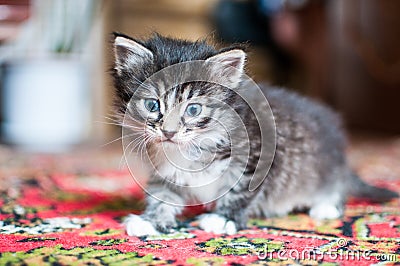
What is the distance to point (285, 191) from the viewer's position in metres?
1.84

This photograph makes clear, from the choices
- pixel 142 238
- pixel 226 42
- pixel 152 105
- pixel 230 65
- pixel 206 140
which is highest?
pixel 226 42

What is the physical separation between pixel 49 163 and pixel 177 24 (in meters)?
3.19

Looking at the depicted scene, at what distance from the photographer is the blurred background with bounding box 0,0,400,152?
13.7 ft

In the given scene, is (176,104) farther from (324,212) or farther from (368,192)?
(368,192)

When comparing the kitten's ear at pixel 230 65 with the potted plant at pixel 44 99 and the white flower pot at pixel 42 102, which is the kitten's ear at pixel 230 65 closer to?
the potted plant at pixel 44 99

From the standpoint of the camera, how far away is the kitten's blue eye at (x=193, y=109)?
1.57m

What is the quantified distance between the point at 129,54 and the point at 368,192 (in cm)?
111

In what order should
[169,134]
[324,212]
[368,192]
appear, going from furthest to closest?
[368,192] → [324,212] → [169,134]

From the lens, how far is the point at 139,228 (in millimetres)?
1578

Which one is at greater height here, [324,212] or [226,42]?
[226,42]

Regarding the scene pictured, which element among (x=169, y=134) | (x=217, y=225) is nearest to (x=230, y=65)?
(x=169, y=134)

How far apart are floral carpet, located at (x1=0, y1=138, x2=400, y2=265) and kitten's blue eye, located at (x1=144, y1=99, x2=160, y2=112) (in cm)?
37

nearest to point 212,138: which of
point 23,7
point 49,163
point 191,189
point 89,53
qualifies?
point 191,189

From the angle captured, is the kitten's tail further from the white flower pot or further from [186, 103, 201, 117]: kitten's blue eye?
the white flower pot
